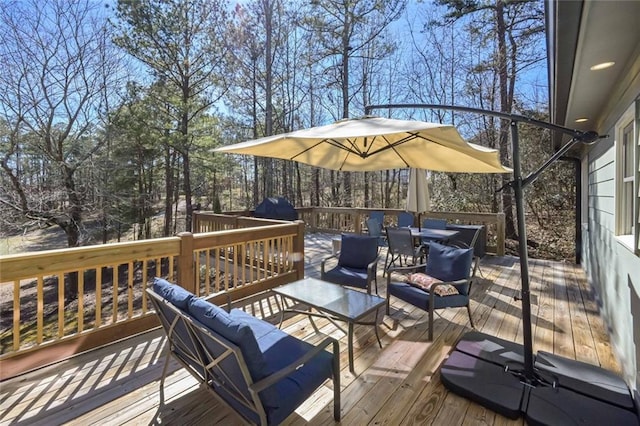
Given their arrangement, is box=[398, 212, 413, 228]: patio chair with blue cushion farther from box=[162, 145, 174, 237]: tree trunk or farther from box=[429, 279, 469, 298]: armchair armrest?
box=[162, 145, 174, 237]: tree trunk

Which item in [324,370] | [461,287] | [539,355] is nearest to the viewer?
[324,370]

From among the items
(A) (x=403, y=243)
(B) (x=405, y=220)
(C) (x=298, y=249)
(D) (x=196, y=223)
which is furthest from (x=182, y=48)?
(A) (x=403, y=243)

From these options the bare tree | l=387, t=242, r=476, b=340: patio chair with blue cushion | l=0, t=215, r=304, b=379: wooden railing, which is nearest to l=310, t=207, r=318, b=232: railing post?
l=0, t=215, r=304, b=379: wooden railing

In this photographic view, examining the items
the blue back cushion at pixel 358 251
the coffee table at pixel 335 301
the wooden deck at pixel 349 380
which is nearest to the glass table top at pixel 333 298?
the coffee table at pixel 335 301

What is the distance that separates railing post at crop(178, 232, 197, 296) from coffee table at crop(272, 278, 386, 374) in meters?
1.03

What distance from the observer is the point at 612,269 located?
10.9ft

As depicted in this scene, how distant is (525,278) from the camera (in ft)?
7.52

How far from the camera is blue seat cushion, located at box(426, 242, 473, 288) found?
349 centimetres

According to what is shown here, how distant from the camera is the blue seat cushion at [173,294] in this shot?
75.5 inches

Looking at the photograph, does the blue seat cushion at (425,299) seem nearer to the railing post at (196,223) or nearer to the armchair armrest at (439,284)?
the armchair armrest at (439,284)

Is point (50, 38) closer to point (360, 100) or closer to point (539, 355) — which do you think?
point (360, 100)

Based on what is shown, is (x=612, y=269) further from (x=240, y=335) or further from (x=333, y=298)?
(x=240, y=335)

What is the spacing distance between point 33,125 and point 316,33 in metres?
9.76

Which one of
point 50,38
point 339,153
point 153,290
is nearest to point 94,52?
point 50,38
